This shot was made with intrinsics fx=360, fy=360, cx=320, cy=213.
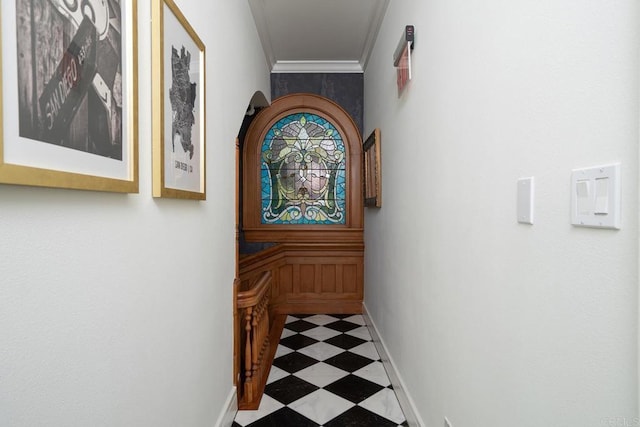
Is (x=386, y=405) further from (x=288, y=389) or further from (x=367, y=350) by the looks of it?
(x=367, y=350)

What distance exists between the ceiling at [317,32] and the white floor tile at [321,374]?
283 cm

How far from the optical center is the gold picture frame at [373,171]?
10.1 ft

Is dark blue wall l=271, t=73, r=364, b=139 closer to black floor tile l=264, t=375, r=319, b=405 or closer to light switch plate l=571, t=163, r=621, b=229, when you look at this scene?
black floor tile l=264, t=375, r=319, b=405

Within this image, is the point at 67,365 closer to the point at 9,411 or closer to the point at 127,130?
the point at 9,411

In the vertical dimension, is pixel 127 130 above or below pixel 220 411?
above

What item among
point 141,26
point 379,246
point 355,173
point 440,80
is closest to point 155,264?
point 141,26

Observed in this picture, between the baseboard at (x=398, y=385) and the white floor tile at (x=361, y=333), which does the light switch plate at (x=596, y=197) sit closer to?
the baseboard at (x=398, y=385)

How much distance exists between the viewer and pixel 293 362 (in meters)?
2.90

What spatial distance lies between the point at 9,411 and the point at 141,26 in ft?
3.30

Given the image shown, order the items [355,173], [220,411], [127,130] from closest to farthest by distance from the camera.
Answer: [127,130]
[220,411]
[355,173]

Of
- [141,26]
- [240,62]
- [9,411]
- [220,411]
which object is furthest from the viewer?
[240,62]

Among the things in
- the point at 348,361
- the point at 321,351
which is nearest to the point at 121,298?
the point at 348,361

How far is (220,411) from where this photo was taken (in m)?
1.91

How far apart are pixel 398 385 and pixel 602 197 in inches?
78.5
